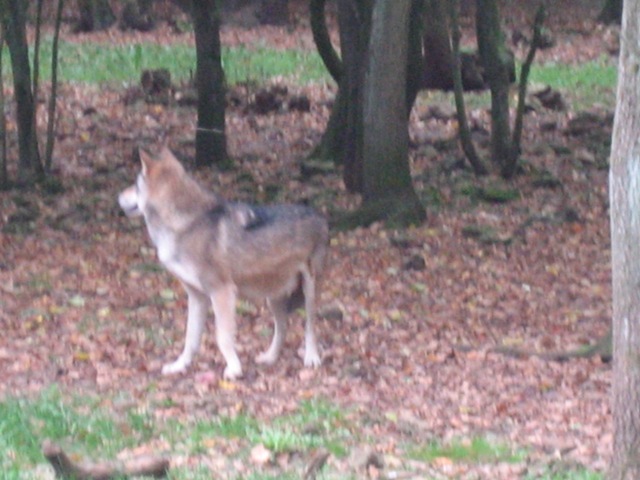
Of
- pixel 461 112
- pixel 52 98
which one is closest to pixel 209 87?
pixel 52 98

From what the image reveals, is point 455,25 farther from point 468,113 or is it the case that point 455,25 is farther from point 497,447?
point 497,447

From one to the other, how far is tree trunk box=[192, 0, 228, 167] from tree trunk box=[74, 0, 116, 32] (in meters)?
13.9

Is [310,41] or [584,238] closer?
[584,238]

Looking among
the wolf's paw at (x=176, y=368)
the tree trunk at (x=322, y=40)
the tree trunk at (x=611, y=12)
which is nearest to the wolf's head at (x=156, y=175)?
the wolf's paw at (x=176, y=368)

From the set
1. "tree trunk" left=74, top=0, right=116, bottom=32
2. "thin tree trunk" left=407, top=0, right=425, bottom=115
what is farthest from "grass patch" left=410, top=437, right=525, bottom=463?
"tree trunk" left=74, top=0, right=116, bottom=32

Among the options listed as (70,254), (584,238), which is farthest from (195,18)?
(584,238)

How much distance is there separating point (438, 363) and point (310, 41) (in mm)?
22379

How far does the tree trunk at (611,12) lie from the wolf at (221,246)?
25347mm

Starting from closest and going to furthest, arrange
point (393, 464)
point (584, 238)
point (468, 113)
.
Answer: point (393, 464)
point (584, 238)
point (468, 113)

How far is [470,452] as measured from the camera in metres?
7.50

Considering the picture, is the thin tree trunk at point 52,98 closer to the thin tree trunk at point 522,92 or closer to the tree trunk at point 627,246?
the thin tree trunk at point 522,92

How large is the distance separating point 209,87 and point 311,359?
8524mm

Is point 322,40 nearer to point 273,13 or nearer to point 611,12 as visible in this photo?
point 273,13

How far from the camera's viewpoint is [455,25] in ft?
56.0
